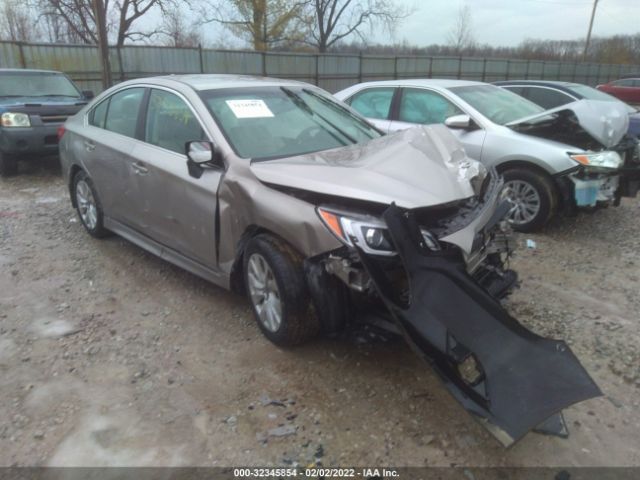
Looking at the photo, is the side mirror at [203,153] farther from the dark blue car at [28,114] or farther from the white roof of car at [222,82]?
the dark blue car at [28,114]

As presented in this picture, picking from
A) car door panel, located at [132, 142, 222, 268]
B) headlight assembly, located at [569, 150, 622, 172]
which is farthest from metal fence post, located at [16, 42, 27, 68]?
headlight assembly, located at [569, 150, 622, 172]

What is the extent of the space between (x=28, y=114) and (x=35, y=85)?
4.66 ft

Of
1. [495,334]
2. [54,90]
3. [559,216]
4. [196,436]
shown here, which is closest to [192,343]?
[196,436]

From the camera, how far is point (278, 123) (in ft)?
11.9

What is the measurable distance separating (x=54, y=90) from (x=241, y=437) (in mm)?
8564

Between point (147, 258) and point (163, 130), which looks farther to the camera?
point (147, 258)

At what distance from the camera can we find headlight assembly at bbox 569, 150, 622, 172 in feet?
16.1

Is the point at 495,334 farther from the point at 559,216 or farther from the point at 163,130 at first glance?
the point at 559,216

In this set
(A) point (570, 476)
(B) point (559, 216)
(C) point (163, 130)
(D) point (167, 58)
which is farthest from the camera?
(D) point (167, 58)

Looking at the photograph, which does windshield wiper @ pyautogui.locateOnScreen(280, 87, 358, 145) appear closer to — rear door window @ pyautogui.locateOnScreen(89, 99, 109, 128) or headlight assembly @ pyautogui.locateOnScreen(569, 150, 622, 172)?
rear door window @ pyautogui.locateOnScreen(89, 99, 109, 128)

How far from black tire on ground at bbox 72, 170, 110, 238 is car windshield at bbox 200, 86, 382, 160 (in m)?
1.94

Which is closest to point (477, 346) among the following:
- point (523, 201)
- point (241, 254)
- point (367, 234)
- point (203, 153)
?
point (367, 234)

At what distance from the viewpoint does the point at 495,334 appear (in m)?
2.44

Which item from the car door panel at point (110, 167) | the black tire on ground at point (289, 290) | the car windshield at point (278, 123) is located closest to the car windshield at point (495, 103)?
the car windshield at point (278, 123)
